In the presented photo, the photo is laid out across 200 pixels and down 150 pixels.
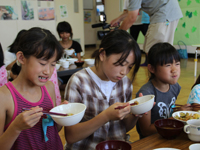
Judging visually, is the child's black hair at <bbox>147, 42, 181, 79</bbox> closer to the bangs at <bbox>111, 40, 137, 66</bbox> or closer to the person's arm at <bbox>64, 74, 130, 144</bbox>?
the bangs at <bbox>111, 40, 137, 66</bbox>

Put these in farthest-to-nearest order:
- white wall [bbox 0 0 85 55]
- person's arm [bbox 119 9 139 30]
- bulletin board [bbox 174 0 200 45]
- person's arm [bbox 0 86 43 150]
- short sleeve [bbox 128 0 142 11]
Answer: bulletin board [bbox 174 0 200 45] < white wall [bbox 0 0 85 55] < person's arm [bbox 119 9 139 30] < short sleeve [bbox 128 0 142 11] < person's arm [bbox 0 86 43 150]

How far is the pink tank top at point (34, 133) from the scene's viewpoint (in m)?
1.01

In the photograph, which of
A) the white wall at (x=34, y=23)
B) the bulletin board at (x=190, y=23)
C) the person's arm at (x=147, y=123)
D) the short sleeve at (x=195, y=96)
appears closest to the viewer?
the person's arm at (x=147, y=123)

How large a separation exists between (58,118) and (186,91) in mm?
3146

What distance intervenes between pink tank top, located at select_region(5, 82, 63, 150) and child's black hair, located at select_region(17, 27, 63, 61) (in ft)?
0.62

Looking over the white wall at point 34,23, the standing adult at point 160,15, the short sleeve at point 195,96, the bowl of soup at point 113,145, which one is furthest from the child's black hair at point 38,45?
the white wall at point 34,23

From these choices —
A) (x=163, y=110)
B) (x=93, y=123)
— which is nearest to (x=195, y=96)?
(x=163, y=110)

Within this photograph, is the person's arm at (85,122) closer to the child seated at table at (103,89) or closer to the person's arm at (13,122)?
the child seated at table at (103,89)

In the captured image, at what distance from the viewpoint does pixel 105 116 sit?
983 millimetres

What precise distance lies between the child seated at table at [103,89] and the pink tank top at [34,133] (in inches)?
3.3

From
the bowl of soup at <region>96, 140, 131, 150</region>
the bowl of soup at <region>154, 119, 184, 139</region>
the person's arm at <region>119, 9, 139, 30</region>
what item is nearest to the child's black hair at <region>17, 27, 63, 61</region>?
the bowl of soup at <region>96, 140, 131, 150</region>

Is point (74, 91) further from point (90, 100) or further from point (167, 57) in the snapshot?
point (167, 57)

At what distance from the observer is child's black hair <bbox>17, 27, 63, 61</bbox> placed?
98 cm

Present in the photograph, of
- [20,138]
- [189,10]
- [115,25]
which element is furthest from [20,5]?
[20,138]
